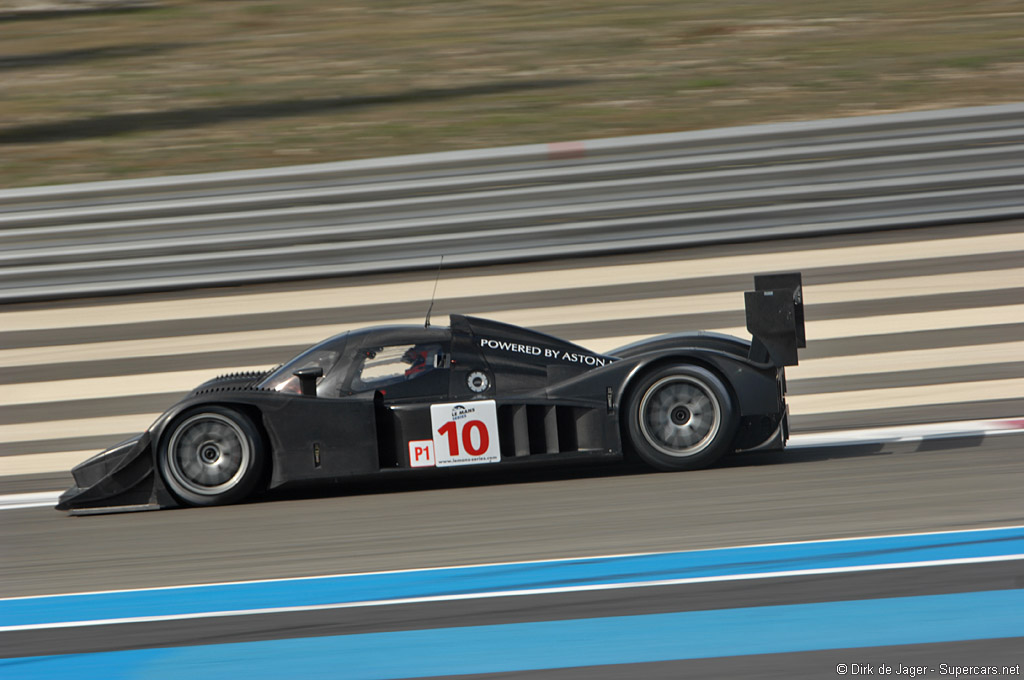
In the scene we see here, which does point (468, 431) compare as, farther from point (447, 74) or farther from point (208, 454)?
point (447, 74)

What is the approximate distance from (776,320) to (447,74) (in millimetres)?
7250

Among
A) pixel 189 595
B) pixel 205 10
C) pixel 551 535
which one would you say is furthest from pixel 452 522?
pixel 205 10

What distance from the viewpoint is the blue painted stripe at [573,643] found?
400 centimetres

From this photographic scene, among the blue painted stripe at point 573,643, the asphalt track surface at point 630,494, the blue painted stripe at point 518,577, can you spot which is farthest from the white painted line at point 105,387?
the blue painted stripe at point 573,643

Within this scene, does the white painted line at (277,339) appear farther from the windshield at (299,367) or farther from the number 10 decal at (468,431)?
the number 10 decal at (468,431)

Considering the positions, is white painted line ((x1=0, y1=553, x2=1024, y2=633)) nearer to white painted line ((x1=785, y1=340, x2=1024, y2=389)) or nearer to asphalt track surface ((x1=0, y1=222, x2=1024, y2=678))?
asphalt track surface ((x1=0, y1=222, x2=1024, y2=678))

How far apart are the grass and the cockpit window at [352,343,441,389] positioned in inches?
167

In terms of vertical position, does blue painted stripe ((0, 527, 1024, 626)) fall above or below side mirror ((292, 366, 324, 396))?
below

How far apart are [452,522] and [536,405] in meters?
0.95

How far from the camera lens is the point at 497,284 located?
9016 mm

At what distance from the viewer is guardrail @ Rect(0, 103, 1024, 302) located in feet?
29.8

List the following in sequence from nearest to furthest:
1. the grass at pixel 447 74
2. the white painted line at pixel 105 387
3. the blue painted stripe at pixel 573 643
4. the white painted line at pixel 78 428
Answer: the blue painted stripe at pixel 573 643
the white painted line at pixel 78 428
the white painted line at pixel 105 387
the grass at pixel 447 74

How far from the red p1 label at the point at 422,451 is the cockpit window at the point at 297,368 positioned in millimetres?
713

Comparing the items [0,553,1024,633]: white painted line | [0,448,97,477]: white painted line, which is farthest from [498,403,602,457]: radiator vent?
[0,448,97,477]: white painted line
